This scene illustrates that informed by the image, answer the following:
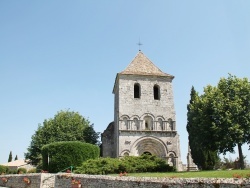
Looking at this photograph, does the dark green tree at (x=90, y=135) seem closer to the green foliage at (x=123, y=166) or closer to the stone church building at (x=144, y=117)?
the stone church building at (x=144, y=117)

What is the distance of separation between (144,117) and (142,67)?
6.74m

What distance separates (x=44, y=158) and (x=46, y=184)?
7.29 meters

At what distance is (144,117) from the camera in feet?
109

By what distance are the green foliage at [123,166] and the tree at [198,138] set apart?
5.33 metres

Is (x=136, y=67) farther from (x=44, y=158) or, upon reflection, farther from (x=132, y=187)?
(x=132, y=187)

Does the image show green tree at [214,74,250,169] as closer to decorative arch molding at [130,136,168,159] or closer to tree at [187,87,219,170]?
tree at [187,87,219,170]

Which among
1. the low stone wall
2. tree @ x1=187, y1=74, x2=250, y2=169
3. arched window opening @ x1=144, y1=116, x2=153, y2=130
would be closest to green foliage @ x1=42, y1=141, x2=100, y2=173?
the low stone wall

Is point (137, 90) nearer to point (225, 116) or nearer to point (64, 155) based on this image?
point (225, 116)

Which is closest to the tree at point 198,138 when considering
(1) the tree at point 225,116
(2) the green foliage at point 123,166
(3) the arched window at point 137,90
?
(1) the tree at point 225,116

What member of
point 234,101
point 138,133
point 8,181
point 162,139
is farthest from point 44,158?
point 234,101

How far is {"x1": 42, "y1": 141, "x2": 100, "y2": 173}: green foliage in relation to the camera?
2445 centimetres

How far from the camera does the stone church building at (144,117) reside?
32094 millimetres

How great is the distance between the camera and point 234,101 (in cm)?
2552

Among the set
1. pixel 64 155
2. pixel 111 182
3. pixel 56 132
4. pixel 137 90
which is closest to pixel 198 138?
pixel 137 90
